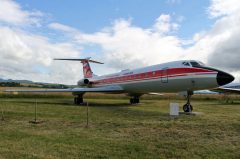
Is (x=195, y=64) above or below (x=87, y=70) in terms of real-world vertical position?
below

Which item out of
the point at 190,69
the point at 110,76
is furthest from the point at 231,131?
the point at 110,76

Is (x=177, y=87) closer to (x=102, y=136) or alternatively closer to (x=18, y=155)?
(x=102, y=136)

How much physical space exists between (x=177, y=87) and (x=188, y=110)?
Answer: 1556mm

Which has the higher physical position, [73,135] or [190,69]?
[190,69]

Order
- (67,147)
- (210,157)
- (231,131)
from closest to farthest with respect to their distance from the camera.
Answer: (210,157) < (67,147) < (231,131)

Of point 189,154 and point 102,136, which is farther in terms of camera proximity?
point 102,136

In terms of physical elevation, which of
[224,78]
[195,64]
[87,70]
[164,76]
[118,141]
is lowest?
[118,141]

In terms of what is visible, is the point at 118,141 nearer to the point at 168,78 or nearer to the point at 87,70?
the point at 168,78

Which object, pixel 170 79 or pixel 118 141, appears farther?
pixel 170 79

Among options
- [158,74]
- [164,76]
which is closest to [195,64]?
[164,76]

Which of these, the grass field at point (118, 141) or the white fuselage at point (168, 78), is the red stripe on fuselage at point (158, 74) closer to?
the white fuselage at point (168, 78)

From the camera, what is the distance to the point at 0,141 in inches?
287

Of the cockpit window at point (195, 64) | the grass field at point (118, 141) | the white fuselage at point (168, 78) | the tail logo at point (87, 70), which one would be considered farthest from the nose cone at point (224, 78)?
the tail logo at point (87, 70)

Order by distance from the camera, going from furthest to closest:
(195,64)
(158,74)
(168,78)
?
(158,74), (168,78), (195,64)
